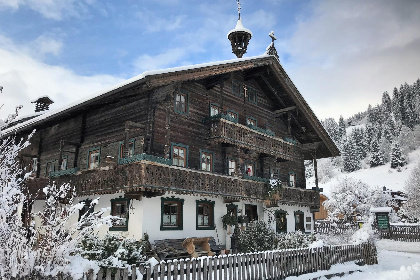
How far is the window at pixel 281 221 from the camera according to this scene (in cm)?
2455

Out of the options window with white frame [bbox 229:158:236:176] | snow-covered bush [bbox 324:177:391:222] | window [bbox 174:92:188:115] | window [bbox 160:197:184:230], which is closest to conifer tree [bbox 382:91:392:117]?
snow-covered bush [bbox 324:177:391:222]

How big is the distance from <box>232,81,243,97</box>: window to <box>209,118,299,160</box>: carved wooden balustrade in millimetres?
3591

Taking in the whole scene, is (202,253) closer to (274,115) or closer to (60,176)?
(60,176)

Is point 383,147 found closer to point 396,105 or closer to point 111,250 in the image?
point 396,105

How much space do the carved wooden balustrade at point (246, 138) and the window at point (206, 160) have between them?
47.3 inches

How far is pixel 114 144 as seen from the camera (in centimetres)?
1897

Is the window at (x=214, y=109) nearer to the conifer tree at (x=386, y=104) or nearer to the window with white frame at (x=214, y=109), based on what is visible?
the window with white frame at (x=214, y=109)

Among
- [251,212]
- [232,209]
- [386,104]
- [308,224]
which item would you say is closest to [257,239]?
[232,209]

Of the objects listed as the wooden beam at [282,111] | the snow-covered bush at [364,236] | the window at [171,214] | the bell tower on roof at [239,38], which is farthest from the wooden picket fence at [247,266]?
the bell tower on roof at [239,38]

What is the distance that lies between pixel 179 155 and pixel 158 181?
3.97m

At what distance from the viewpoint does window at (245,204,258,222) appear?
2277cm

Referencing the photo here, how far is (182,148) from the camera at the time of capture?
18828 millimetres

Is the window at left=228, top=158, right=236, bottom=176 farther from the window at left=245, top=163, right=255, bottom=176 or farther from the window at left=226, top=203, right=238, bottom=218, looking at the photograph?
the window at left=226, top=203, right=238, bottom=218

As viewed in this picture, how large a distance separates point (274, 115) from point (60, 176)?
54.0 ft
